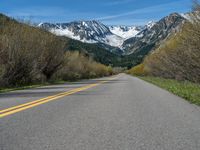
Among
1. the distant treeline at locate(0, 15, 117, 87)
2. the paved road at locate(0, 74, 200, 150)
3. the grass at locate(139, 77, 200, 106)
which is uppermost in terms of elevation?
the distant treeline at locate(0, 15, 117, 87)

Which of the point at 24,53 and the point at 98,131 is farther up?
the point at 24,53

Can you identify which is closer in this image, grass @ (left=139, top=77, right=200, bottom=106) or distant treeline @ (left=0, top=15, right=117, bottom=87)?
grass @ (left=139, top=77, right=200, bottom=106)

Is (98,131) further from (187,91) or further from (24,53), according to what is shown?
(24,53)

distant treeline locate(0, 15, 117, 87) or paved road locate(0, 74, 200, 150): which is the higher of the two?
distant treeline locate(0, 15, 117, 87)

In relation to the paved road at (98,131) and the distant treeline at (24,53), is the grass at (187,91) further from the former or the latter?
the distant treeline at (24,53)

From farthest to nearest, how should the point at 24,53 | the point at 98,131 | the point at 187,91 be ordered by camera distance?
the point at 24,53 → the point at 187,91 → the point at 98,131

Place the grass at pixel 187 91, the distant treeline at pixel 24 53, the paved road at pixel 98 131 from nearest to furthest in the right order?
the paved road at pixel 98 131, the grass at pixel 187 91, the distant treeline at pixel 24 53

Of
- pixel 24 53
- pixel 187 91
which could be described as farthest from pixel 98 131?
pixel 24 53

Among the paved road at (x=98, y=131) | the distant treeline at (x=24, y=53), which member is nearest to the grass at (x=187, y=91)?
the paved road at (x=98, y=131)

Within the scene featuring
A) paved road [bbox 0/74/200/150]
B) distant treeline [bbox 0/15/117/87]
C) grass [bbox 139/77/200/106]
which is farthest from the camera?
distant treeline [bbox 0/15/117/87]

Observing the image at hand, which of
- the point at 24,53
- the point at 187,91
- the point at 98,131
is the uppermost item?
the point at 24,53

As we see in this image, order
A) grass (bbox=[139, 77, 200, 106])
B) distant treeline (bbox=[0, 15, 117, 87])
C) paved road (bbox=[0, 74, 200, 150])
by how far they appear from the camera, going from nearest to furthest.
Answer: paved road (bbox=[0, 74, 200, 150]), grass (bbox=[139, 77, 200, 106]), distant treeline (bbox=[0, 15, 117, 87])

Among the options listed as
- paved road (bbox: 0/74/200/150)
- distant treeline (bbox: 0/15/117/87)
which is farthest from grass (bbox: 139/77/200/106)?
distant treeline (bbox: 0/15/117/87)

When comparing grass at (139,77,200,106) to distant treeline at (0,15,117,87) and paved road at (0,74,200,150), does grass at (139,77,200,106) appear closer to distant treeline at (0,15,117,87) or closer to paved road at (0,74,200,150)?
paved road at (0,74,200,150)
